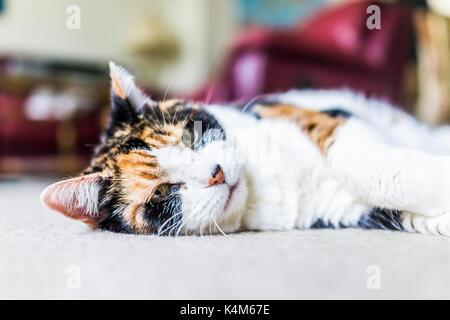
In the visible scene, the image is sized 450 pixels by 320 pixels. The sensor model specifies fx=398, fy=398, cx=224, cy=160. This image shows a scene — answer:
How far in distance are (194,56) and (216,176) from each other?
4549mm

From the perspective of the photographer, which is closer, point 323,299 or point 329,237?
point 323,299

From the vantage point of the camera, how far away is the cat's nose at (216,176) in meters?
0.87

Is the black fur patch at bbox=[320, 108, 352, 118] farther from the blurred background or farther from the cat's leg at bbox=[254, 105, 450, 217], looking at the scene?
the blurred background

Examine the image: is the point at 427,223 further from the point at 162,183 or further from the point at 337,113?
the point at 162,183

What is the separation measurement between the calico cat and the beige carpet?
6 cm

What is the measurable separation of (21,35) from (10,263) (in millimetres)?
4734

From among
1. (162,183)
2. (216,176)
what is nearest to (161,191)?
(162,183)

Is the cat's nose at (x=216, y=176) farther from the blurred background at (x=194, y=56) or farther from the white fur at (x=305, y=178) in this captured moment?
the blurred background at (x=194, y=56)

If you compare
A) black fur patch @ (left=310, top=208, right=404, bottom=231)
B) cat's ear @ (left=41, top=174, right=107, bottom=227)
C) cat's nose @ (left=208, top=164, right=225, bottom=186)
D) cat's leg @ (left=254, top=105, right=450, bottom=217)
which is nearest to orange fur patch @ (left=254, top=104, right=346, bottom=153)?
cat's leg @ (left=254, top=105, right=450, bottom=217)

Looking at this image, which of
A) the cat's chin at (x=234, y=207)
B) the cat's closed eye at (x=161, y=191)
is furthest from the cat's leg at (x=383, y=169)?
the cat's closed eye at (x=161, y=191)

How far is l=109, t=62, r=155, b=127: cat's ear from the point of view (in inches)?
41.1

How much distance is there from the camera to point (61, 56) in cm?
495
